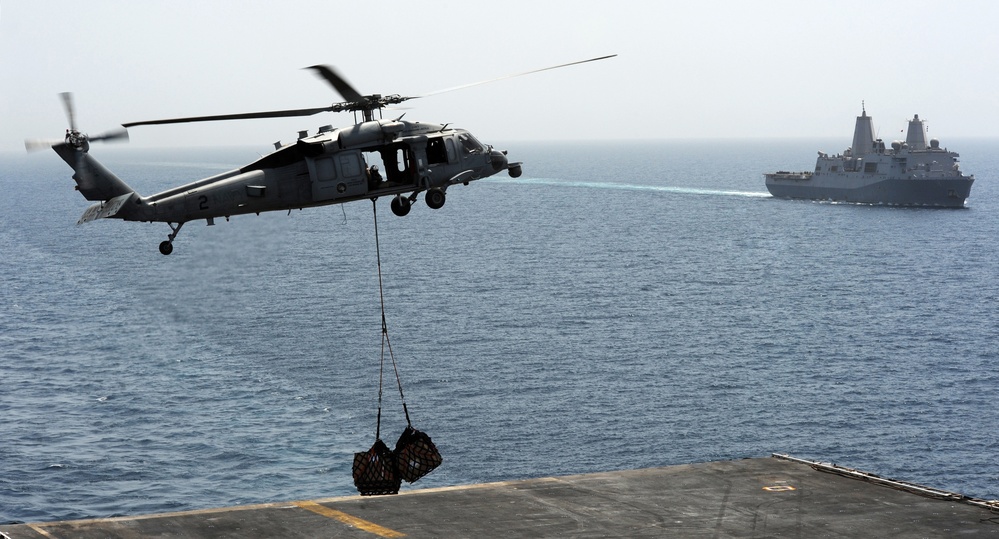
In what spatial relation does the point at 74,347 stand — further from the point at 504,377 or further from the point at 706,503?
the point at 706,503

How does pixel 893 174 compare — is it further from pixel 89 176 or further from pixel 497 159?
pixel 89 176

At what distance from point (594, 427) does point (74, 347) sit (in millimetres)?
47735

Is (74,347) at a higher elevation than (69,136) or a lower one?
lower

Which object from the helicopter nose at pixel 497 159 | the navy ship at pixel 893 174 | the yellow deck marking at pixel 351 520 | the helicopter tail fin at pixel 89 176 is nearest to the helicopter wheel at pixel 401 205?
the helicopter nose at pixel 497 159

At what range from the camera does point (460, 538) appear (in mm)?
36875

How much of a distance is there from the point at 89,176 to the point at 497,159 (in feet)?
35.0

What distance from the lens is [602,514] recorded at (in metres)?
40.6

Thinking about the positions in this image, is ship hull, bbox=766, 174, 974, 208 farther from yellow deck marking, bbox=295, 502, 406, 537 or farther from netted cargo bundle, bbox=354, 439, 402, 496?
netted cargo bundle, bbox=354, 439, 402, 496

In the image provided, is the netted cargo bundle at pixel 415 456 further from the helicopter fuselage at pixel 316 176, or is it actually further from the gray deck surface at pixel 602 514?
the helicopter fuselage at pixel 316 176

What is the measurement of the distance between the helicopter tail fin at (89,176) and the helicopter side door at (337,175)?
4.49 m

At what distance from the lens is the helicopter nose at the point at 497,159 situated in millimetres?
30316

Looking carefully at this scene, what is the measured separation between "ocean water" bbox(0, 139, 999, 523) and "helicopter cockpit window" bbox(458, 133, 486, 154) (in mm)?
5417

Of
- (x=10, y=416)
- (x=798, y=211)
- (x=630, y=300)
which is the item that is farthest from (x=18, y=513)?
(x=798, y=211)

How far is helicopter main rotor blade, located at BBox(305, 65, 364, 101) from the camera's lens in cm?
2450
